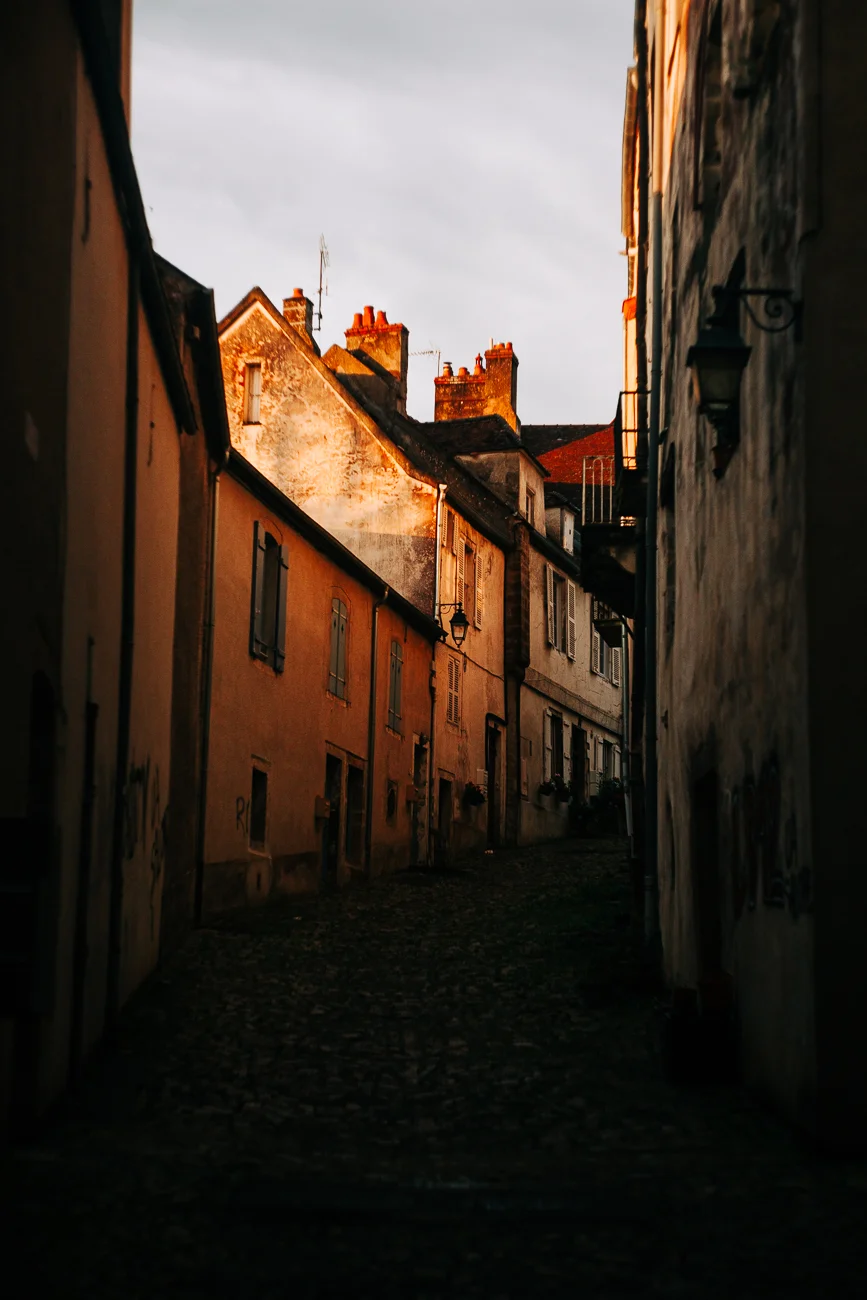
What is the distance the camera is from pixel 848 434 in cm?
700

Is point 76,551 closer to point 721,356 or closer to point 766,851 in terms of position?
point 721,356

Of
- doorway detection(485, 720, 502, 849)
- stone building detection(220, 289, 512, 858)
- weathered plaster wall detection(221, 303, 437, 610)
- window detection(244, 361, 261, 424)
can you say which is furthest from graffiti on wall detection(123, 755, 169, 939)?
doorway detection(485, 720, 502, 849)

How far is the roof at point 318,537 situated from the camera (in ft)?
54.8

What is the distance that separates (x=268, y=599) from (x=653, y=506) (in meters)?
5.25

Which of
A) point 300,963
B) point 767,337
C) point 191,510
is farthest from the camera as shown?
point 191,510

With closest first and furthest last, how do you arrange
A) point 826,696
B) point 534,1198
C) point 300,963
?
point 534,1198 → point 826,696 → point 300,963

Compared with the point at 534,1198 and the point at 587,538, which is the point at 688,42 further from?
the point at 534,1198

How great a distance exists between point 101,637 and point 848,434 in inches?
174

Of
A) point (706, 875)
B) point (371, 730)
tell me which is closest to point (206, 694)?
point (706, 875)

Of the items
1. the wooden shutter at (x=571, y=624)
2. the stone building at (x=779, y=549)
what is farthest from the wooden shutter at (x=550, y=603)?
the stone building at (x=779, y=549)

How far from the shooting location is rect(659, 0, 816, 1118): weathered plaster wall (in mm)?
7133

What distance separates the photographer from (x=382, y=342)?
33.3 m

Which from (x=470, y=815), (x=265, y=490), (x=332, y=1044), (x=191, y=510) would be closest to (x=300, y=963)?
(x=332, y=1044)

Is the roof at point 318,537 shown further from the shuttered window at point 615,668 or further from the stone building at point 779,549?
the shuttered window at point 615,668
